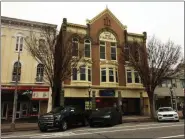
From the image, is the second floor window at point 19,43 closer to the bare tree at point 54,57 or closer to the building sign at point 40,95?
the bare tree at point 54,57

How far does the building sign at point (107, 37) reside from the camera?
94.0ft

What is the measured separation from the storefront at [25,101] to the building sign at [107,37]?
10.7m

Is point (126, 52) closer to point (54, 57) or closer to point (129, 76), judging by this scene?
point (129, 76)

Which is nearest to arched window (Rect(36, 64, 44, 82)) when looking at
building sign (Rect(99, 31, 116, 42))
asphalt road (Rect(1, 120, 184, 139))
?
building sign (Rect(99, 31, 116, 42))

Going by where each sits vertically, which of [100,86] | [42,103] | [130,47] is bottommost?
[42,103]

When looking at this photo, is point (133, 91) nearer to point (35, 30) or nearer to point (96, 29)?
point (96, 29)

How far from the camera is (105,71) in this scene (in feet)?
90.0

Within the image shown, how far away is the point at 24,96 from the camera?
918 inches

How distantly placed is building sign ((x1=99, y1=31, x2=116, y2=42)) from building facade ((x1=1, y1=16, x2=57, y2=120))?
8390 mm

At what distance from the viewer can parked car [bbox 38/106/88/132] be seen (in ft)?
46.9

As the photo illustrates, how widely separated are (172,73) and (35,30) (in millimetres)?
17231

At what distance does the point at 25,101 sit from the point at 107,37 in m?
14.0

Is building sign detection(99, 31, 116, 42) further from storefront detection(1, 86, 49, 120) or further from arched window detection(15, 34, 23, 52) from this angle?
storefront detection(1, 86, 49, 120)

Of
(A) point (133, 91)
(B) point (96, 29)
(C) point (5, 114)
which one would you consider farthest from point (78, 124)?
(B) point (96, 29)
